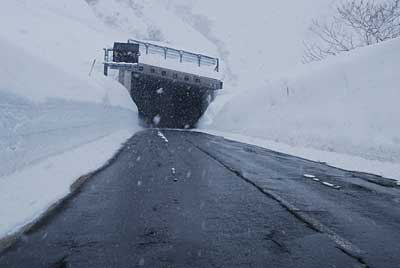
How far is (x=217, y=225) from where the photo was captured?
16.7ft

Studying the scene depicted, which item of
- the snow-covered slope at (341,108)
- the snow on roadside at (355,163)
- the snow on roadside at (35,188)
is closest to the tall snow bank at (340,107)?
the snow-covered slope at (341,108)

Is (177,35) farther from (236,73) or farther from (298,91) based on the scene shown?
(298,91)

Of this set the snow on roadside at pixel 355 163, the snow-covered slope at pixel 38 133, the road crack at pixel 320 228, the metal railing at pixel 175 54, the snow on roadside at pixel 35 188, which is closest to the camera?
the road crack at pixel 320 228

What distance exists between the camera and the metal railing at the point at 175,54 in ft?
113

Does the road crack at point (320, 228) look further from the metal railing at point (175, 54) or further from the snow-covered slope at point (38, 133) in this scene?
the metal railing at point (175, 54)

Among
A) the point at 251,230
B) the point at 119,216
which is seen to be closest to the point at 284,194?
→ the point at 251,230

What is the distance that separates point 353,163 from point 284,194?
6.16 m

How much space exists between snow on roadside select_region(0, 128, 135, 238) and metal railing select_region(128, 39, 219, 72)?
25.2 metres

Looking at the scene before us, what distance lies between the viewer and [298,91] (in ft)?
78.9

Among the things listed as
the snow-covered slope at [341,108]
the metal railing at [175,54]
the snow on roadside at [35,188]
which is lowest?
the snow on roadside at [35,188]

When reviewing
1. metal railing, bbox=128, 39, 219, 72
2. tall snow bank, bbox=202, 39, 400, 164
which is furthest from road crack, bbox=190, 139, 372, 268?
metal railing, bbox=128, 39, 219, 72

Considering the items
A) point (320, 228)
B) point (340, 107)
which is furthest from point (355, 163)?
point (320, 228)

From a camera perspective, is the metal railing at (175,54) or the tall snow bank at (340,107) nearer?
the tall snow bank at (340,107)

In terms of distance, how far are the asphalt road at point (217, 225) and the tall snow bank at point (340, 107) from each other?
5.91 metres
